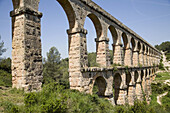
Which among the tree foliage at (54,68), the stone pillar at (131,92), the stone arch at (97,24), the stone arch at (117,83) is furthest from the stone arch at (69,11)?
the tree foliage at (54,68)

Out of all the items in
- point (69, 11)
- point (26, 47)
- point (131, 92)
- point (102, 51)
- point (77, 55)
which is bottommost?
point (131, 92)

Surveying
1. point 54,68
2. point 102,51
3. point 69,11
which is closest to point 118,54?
point 102,51

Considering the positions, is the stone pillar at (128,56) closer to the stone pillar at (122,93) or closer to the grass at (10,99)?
the stone pillar at (122,93)

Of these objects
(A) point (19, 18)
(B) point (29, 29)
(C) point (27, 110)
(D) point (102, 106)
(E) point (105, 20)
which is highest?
(E) point (105, 20)

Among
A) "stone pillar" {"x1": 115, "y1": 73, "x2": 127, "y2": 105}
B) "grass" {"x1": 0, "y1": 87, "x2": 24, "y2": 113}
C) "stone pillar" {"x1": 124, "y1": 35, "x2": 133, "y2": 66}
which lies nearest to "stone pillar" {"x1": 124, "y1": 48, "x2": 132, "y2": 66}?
"stone pillar" {"x1": 124, "y1": 35, "x2": 133, "y2": 66}

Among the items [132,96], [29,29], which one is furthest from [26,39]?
[132,96]

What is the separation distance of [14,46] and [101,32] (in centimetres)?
590

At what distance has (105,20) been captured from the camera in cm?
1050

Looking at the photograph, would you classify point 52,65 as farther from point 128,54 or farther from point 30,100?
point 30,100

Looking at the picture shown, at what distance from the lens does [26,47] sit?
5270mm

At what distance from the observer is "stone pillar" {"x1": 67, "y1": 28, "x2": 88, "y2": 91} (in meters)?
7.57

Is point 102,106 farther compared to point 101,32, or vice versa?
point 101,32

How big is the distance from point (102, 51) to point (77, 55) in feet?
9.32

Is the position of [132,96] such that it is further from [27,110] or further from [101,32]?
[27,110]
